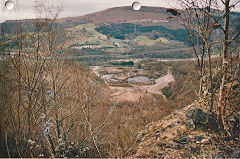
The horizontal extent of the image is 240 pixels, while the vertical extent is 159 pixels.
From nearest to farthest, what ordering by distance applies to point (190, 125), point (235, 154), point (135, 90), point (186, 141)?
point (235, 154)
point (186, 141)
point (190, 125)
point (135, 90)

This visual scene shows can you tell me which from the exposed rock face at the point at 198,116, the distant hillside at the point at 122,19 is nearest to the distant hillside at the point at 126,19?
the distant hillside at the point at 122,19

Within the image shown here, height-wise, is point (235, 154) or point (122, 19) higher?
point (122, 19)

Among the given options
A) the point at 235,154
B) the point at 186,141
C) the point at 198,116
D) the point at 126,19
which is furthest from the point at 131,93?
the point at 126,19

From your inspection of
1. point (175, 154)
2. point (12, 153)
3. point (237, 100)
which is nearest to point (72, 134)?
point (12, 153)

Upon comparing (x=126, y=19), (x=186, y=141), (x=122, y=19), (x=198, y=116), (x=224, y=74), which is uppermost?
(x=122, y=19)

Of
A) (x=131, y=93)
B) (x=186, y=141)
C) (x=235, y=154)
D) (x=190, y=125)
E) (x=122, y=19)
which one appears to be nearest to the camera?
(x=235, y=154)

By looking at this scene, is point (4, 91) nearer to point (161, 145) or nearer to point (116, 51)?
point (161, 145)

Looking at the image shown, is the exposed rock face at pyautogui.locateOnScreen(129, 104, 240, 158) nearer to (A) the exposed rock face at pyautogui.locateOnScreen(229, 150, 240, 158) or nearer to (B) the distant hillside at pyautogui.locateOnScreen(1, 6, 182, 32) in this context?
(A) the exposed rock face at pyautogui.locateOnScreen(229, 150, 240, 158)

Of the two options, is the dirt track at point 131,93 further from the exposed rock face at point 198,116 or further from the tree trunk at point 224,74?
the tree trunk at point 224,74

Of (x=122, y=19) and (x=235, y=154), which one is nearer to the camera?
(x=235, y=154)

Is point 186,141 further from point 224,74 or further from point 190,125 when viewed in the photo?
point 224,74

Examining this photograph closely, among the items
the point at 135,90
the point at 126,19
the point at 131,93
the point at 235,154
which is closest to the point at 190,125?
the point at 235,154
